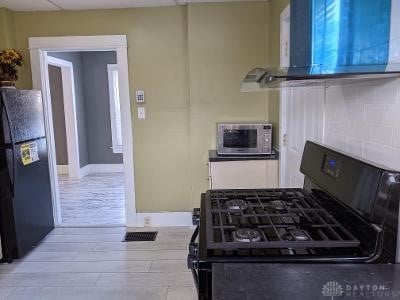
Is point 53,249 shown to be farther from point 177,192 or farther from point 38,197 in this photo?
point 177,192

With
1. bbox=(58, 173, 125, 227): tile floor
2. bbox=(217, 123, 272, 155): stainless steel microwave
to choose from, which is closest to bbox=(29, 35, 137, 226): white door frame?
bbox=(58, 173, 125, 227): tile floor

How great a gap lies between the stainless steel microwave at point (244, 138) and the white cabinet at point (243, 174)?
5.2 inches

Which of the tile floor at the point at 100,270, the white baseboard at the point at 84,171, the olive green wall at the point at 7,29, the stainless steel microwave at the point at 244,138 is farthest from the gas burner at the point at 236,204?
the white baseboard at the point at 84,171

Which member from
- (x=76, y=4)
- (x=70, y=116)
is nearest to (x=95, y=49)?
(x=76, y=4)

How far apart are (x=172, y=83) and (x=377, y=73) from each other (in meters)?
2.73

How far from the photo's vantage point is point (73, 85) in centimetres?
602

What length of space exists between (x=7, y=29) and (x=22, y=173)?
57.6 inches

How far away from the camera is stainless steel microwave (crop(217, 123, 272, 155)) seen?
3162mm

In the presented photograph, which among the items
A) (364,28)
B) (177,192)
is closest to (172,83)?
(177,192)

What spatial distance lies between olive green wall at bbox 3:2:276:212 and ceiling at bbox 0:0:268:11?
79 millimetres

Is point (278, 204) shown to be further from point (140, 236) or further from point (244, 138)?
point (140, 236)

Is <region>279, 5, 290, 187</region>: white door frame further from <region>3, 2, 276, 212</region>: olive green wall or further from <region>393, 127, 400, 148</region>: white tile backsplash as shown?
<region>393, 127, 400, 148</region>: white tile backsplash

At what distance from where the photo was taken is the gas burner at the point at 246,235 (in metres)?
1.08

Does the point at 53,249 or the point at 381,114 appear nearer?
the point at 381,114
